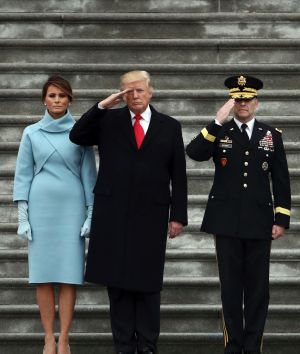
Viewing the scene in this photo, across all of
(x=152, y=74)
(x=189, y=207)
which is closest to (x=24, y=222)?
(x=189, y=207)

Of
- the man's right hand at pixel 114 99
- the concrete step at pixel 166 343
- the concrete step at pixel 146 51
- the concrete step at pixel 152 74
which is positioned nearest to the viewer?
the man's right hand at pixel 114 99

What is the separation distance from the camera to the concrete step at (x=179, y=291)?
9.61 metres

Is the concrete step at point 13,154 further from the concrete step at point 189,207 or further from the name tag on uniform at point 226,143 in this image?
the name tag on uniform at point 226,143

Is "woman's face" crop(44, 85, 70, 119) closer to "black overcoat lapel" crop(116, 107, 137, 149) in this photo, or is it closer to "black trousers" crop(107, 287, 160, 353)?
"black overcoat lapel" crop(116, 107, 137, 149)

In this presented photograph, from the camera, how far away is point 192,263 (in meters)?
9.80

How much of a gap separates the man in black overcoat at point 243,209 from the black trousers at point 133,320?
458mm

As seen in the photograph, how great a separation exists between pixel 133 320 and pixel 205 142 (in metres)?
1.17

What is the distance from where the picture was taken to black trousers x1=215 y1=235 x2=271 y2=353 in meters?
8.30

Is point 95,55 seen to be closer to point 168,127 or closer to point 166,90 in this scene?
point 166,90

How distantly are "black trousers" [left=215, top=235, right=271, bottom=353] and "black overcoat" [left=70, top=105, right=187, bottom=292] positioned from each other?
360 millimetres

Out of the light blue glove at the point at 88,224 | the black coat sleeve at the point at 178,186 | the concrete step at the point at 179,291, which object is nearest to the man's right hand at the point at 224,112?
the black coat sleeve at the point at 178,186

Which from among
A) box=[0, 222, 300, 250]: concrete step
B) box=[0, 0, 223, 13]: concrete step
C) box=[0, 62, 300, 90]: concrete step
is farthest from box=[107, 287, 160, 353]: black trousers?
box=[0, 0, 223, 13]: concrete step

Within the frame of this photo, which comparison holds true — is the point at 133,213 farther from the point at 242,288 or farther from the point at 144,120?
the point at 242,288

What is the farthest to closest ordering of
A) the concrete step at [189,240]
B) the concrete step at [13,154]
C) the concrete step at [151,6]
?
the concrete step at [151,6] → the concrete step at [13,154] → the concrete step at [189,240]
